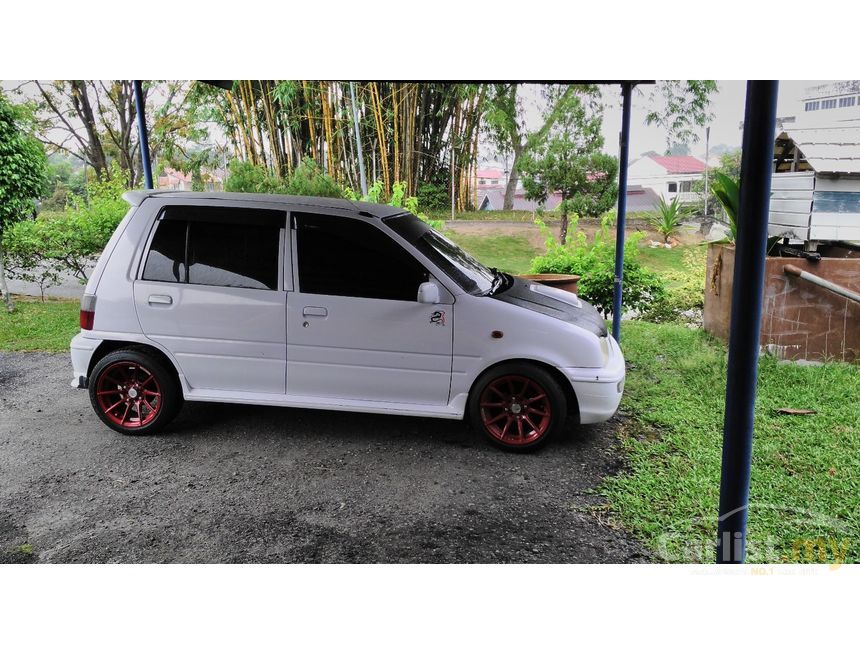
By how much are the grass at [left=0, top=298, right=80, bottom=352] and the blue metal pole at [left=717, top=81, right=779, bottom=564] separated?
256 inches

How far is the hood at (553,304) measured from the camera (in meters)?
4.10

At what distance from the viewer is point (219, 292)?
4.09m

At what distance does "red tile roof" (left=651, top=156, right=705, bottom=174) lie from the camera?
54.9ft

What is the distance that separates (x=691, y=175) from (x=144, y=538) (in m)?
17.4

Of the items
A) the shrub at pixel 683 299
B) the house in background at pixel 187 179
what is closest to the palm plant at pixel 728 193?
the shrub at pixel 683 299

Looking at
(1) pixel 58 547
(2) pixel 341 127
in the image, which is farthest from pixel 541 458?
(2) pixel 341 127

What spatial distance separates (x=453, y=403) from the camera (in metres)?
4.04

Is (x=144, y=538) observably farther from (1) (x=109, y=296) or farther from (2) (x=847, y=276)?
(2) (x=847, y=276)

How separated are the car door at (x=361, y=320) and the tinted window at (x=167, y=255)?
73 cm

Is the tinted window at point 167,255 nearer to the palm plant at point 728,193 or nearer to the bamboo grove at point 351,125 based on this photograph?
the palm plant at point 728,193

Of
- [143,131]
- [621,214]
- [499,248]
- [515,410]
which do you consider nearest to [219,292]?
[515,410]

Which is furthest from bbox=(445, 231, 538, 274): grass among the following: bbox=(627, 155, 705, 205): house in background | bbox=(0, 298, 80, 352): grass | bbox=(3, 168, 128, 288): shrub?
bbox=(0, 298, 80, 352): grass

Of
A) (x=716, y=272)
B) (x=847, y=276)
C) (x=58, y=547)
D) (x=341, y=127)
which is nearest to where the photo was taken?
(x=58, y=547)

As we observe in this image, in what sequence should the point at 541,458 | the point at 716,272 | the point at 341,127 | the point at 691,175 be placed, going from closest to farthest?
the point at 541,458, the point at 716,272, the point at 341,127, the point at 691,175
